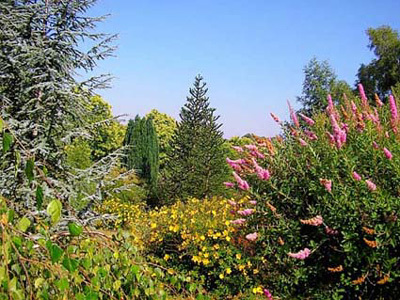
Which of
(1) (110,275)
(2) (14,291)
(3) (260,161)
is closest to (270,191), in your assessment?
(3) (260,161)

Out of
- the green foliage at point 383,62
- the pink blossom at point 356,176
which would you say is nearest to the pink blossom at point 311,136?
the pink blossom at point 356,176

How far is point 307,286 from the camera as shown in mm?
2727

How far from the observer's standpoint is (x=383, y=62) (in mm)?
19219

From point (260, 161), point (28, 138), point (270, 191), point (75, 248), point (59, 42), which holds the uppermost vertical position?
point (59, 42)

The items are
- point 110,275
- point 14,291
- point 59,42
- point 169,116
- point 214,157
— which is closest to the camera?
point 14,291

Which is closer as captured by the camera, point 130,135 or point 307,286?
point 307,286

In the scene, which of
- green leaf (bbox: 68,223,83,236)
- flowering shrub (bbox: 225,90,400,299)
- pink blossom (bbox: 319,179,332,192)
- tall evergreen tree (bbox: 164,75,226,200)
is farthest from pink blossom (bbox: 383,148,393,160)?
tall evergreen tree (bbox: 164,75,226,200)

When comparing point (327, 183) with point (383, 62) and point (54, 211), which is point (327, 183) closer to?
point (54, 211)

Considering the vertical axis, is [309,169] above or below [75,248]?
above

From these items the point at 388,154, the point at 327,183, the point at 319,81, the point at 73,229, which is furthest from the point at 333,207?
the point at 319,81

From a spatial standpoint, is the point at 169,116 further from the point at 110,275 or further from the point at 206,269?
the point at 110,275

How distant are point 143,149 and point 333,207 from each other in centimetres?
1540

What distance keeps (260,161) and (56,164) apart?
2.46 metres

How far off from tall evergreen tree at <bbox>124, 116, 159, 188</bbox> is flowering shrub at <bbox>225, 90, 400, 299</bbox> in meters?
13.6
